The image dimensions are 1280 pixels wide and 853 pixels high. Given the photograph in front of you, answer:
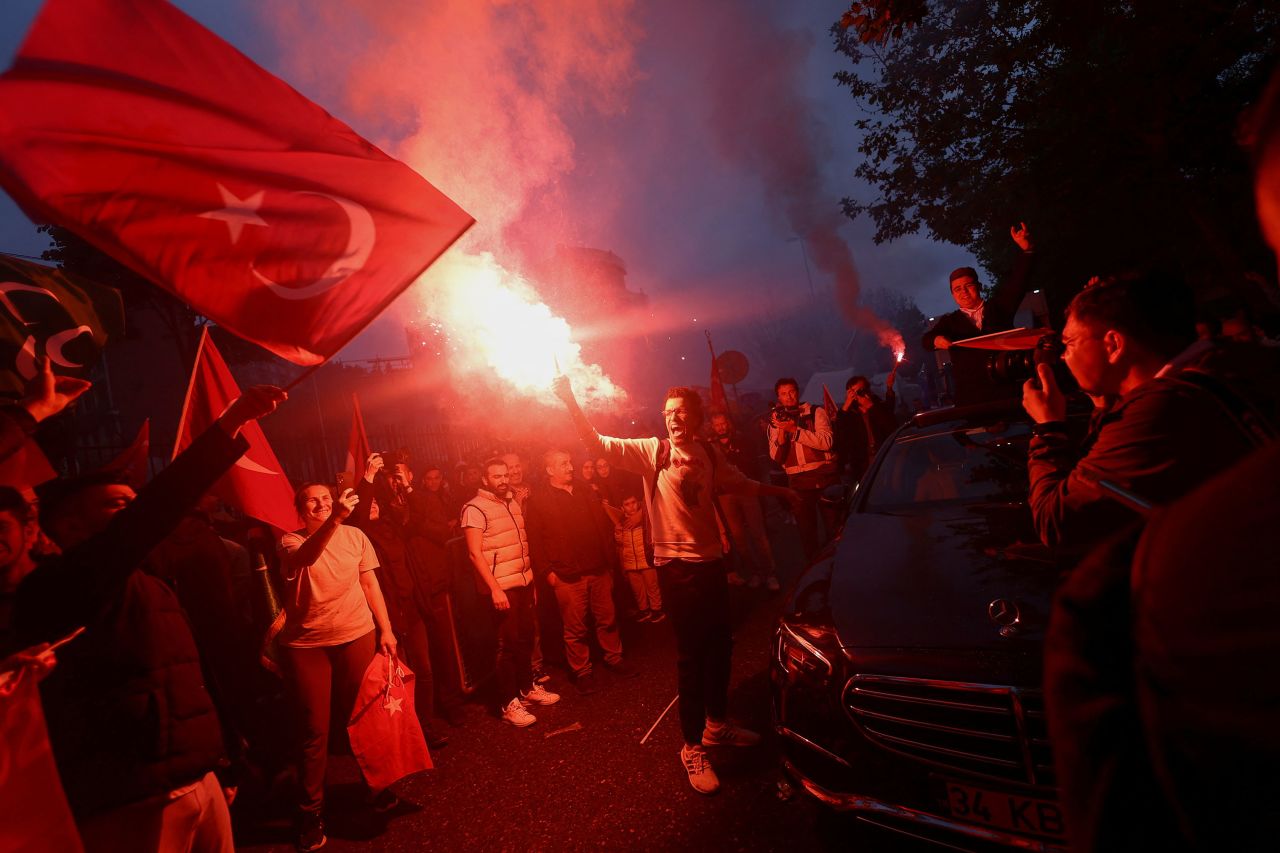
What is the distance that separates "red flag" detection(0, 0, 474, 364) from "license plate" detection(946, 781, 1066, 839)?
2950mm

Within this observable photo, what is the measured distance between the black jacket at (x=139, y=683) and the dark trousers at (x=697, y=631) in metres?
2.43

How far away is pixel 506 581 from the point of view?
19.1 feet

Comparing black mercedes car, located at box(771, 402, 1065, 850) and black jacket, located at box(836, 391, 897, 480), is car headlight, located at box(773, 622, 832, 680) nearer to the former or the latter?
black mercedes car, located at box(771, 402, 1065, 850)

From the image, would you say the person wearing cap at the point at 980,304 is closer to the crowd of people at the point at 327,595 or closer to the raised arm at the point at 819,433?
the crowd of people at the point at 327,595

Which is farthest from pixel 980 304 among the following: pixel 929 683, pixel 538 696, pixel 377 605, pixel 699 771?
pixel 377 605

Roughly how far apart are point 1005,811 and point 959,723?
0.32m

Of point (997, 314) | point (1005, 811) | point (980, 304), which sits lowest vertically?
point (1005, 811)

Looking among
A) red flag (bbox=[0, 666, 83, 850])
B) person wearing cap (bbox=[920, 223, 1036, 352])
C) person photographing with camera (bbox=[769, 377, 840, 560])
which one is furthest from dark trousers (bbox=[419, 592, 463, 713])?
person wearing cap (bbox=[920, 223, 1036, 352])

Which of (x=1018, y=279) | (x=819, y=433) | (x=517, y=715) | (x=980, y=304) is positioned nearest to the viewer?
(x=1018, y=279)

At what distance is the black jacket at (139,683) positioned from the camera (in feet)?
5.85

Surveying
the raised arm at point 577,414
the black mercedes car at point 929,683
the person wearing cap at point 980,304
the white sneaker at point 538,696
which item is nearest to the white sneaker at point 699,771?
the black mercedes car at point 929,683

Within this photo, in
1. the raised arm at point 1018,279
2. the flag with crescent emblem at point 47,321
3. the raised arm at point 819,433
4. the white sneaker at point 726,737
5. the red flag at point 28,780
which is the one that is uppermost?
the flag with crescent emblem at point 47,321

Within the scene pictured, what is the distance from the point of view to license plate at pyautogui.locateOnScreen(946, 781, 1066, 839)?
236cm

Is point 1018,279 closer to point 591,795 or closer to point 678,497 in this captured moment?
point 678,497
